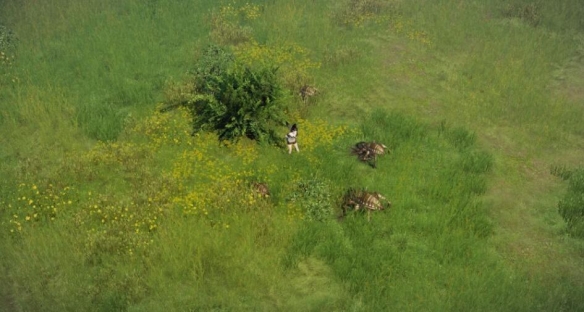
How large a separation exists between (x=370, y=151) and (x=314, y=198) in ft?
7.24

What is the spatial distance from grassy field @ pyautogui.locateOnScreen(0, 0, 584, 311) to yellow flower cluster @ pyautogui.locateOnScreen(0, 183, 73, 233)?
0.05 metres

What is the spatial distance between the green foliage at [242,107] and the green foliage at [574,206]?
22.0 ft

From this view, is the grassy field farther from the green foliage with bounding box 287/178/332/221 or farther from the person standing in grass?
the person standing in grass

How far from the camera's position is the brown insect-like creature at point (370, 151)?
11102 millimetres

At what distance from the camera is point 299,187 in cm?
1014

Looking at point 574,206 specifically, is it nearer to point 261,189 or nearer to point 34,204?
point 261,189

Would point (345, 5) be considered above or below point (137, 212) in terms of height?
above

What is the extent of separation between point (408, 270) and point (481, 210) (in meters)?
2.49

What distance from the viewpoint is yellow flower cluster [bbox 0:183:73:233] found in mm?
9367

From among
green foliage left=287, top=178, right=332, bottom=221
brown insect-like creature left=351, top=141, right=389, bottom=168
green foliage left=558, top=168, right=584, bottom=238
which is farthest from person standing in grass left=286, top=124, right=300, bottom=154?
green foliage left=558, top=168, right=584, bottom=238

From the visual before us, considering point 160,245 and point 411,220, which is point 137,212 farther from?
point 411,220

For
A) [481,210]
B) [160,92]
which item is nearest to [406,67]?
[481,210]

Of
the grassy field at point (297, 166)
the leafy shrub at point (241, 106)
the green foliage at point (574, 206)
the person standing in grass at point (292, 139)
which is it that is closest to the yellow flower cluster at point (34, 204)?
the grassy field at point (297, 166)

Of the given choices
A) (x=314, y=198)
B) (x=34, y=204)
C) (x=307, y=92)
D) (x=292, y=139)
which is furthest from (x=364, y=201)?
(x=34, y=204)
